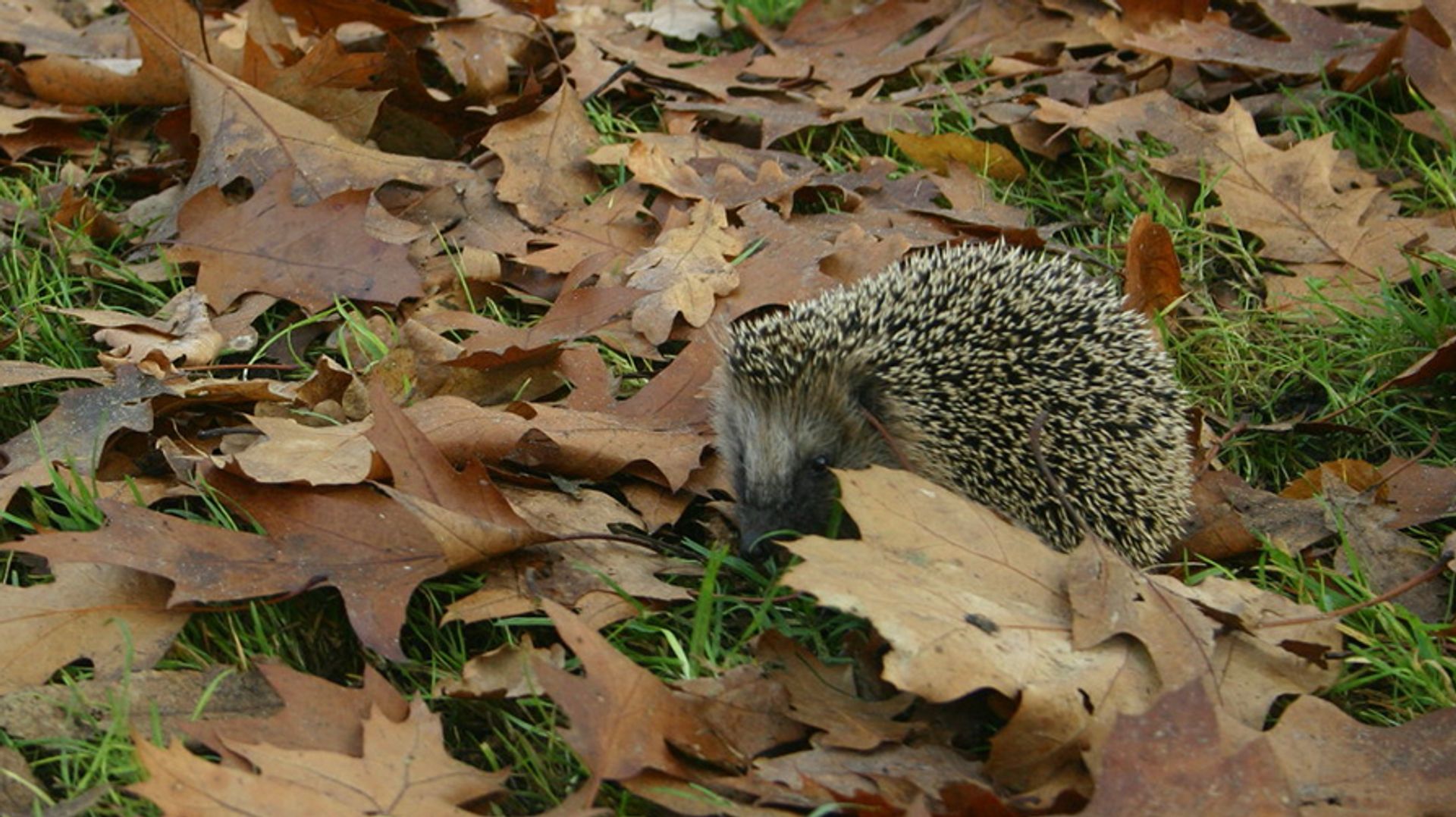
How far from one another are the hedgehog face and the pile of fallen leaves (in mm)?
192

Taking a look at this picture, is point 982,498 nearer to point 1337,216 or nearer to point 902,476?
point 902,476

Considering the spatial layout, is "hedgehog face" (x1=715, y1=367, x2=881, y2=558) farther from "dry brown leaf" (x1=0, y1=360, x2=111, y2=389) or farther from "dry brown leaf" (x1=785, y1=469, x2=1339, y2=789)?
"dry brown leaf" (x1=0, y1=360, x2=111, y2=389)

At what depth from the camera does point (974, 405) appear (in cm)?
414

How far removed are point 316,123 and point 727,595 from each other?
2.95 meters

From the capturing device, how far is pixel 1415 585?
12.6 ft

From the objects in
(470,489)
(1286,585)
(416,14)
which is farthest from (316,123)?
(1286,585)

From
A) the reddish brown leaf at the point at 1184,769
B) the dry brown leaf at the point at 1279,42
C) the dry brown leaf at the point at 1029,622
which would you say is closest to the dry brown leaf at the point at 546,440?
the dry brown leaf at the point at 1029,622

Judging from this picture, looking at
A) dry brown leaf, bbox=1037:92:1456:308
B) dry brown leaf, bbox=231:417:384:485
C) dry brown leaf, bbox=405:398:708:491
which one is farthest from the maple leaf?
dry brown leaf, bbox=1037:92:1456:308

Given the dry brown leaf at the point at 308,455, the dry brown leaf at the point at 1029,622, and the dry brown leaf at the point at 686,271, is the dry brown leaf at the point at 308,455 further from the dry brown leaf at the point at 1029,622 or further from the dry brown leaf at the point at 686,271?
the dry brown leaf at the point at 1029,622

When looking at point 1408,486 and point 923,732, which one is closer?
point 923,732

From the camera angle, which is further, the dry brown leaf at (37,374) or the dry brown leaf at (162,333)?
the dry brown leaf at (162,333)

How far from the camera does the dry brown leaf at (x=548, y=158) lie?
5.55 metres

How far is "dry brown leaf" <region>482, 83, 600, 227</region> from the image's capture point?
555 centimetres

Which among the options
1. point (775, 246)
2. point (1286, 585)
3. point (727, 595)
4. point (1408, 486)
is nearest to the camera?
point (727, 595)
